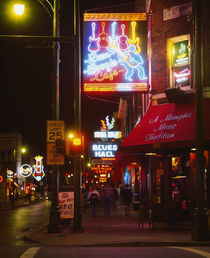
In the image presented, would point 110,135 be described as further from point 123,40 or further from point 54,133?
point 54,133

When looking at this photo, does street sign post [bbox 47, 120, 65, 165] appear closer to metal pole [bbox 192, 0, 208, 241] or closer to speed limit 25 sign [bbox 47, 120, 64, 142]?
speed limit 25 sign [bbox 47, 120, 64, 142]

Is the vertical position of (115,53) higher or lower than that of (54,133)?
higher

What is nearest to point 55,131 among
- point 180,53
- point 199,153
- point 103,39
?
point 103,39

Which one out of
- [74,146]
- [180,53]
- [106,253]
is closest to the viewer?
[106,253]

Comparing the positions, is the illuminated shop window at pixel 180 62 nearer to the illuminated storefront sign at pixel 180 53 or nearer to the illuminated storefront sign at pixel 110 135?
the illuminated storefront sign at pixel 180 53

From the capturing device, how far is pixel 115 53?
17.4 m

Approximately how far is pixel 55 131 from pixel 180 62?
5231mm

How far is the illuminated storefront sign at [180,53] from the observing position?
16.5m

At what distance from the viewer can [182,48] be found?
16703 millimetres

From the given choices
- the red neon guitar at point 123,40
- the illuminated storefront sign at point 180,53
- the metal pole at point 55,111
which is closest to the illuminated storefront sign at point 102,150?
the red neon guitar at point 123,40

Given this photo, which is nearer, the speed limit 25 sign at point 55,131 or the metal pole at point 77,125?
the metal pole at point 77,125

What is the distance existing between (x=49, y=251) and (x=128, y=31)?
32.5 feet

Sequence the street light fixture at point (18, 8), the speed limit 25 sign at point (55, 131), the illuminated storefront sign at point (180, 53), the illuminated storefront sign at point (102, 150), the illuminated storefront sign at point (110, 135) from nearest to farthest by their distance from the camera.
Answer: the street light fixture at point (18, 8) → the speed limit 25 sign at point (55, 131) → the illuminated storefront sign at point (180, 53) → the illuminated storefront sign at point (102, 150) → the illuminated storefront sign at point (110, 135)

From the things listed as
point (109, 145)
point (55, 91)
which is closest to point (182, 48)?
point (55, 91)
